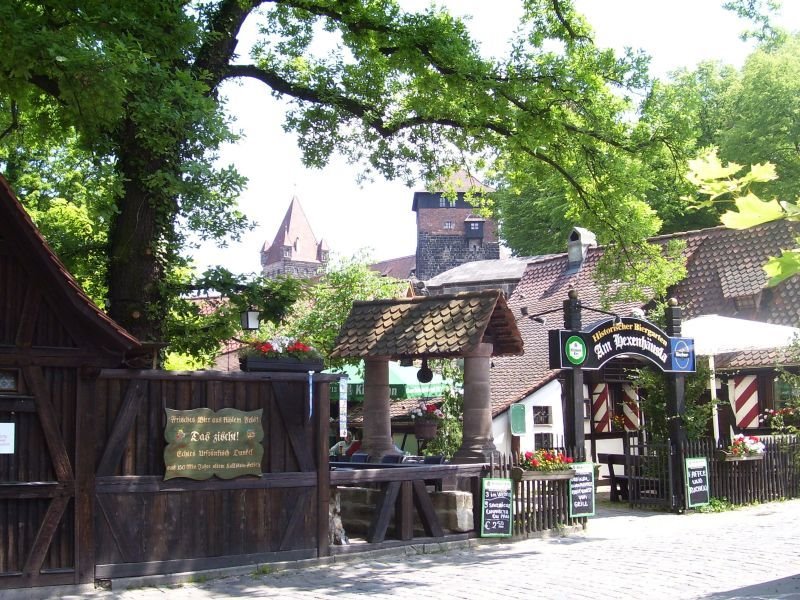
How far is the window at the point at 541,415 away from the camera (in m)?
27.6

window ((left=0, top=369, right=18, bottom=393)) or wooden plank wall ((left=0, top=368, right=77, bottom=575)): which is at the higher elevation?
window ((left=0, top=369, right=18, bottom=393))

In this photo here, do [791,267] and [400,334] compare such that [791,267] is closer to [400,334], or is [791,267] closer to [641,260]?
[400,334]

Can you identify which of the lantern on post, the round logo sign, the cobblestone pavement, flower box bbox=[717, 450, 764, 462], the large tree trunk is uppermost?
the large tree trunk

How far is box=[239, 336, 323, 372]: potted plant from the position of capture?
1164 cm

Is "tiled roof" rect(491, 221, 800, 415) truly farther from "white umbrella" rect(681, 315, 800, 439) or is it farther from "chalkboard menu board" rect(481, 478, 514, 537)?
"chalkboard menu board" rect(481, 478, 514, 537)

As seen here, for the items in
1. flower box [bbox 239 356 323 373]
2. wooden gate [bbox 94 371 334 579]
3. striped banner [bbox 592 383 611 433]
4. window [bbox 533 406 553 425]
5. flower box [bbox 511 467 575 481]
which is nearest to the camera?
wooden gate [bbox 94 371 334 579]

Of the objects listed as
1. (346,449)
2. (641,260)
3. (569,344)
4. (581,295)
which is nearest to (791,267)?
(569,344)

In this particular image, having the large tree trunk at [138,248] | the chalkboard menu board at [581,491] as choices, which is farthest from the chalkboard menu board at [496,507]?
the large tree trunk at [138,248]

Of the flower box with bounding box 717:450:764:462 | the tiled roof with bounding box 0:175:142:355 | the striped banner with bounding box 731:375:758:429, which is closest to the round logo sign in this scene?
the flower box with bounding box 717:450:764:462

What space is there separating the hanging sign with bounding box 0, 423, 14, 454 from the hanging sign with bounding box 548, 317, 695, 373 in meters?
8.33

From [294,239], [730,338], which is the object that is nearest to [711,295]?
[730,338]

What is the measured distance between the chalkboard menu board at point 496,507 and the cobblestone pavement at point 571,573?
0.20 metres

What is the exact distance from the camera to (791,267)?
3.56 m

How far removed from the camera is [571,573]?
10852 mm
